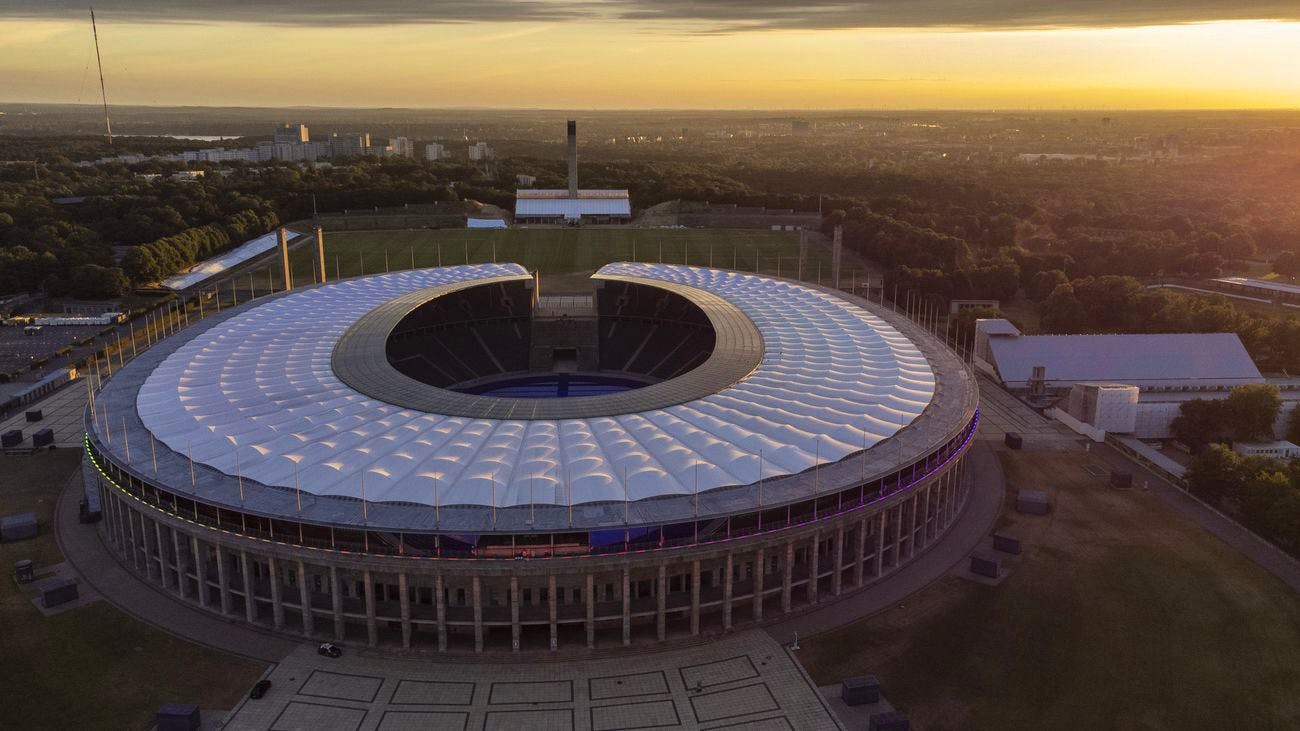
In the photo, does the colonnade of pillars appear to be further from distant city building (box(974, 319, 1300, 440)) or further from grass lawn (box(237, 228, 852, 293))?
grass lawn (box(237, 228, 852, 293))

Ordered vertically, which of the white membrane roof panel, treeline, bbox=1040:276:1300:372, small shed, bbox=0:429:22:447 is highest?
the white membrane roof panel

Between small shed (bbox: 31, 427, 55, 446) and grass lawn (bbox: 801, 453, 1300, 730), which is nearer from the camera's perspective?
grass lawn (bbox: 801, 453, 1300, 730)

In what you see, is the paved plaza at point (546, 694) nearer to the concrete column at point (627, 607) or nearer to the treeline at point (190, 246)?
the concrete column at point (627, 607)

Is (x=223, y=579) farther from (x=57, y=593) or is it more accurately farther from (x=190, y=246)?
(x=190, y=246)

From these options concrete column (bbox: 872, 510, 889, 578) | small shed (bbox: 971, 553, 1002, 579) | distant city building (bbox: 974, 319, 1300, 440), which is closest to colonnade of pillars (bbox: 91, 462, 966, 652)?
concrete column (bbox: 872, 510, 889, 578)

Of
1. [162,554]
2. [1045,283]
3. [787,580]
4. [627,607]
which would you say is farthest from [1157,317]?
[162,554]

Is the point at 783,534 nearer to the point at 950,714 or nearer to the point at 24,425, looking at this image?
the point at 950,714
